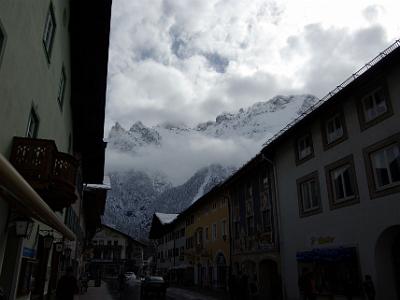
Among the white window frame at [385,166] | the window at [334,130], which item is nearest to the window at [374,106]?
the white window frame at [385,166]

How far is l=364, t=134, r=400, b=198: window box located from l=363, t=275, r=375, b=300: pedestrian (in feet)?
10.4

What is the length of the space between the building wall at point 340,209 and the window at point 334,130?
0.29 m

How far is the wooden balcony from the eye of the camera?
9.09 m

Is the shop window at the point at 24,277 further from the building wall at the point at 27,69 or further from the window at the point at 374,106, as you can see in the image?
the window at the point at 374,106

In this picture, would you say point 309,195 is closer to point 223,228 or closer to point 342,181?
point 342,181

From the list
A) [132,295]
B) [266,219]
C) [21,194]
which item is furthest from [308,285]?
[132,295]

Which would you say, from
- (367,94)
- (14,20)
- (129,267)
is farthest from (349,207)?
(129,267)

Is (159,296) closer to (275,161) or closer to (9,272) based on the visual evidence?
(275,161)

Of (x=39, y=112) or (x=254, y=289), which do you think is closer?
(x=39, y=112)

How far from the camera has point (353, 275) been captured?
15.9 meters

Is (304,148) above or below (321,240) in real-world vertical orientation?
above

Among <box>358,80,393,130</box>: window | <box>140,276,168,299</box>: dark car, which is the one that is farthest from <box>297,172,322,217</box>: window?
<box>140,276,168,299</box>: dark car

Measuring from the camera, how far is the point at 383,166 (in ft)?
48.9

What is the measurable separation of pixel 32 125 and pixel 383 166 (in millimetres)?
12670
